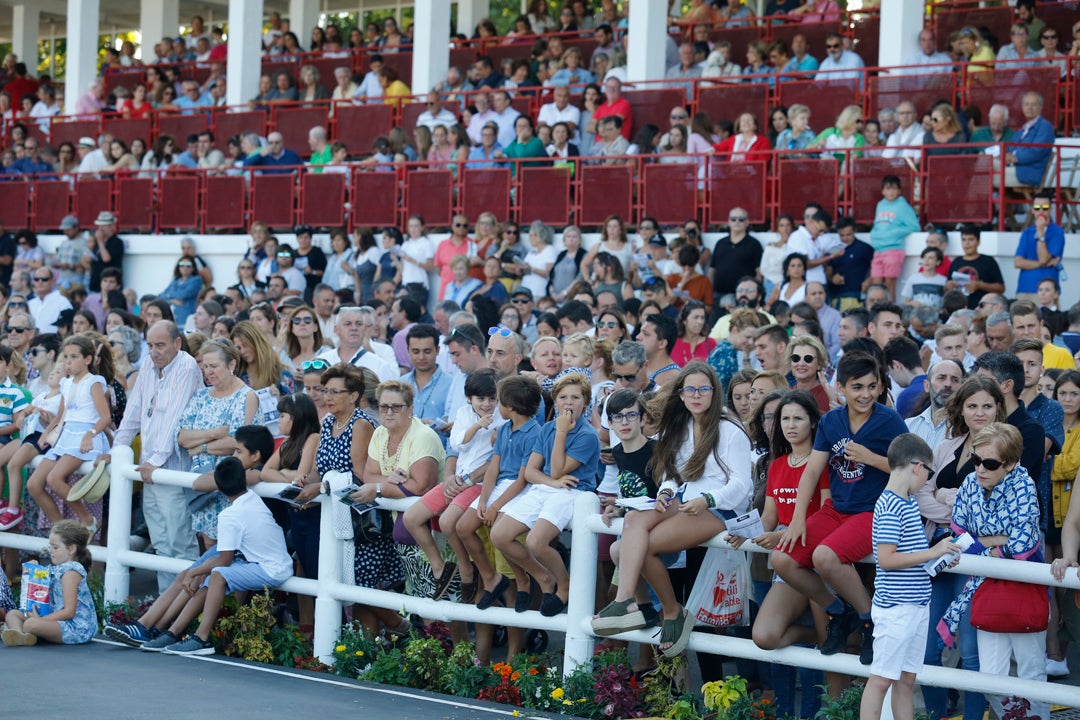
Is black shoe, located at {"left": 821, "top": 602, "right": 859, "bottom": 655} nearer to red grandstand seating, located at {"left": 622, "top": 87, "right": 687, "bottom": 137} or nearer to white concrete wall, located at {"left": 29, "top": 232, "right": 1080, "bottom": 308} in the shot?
white concrete wall, located at {"left": 29, "top": 232, "right": 1080, "bottom": 308}

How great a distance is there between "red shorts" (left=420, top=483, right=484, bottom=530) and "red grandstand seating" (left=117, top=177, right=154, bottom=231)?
1550 cm

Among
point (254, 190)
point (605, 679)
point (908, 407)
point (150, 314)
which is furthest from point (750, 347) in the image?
point (254, 190)

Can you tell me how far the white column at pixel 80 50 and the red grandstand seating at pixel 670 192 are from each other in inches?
593

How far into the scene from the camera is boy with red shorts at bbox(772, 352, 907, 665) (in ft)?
23.9

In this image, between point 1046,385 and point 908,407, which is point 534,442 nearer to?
point 908,407

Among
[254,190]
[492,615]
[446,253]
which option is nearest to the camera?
[492,615]

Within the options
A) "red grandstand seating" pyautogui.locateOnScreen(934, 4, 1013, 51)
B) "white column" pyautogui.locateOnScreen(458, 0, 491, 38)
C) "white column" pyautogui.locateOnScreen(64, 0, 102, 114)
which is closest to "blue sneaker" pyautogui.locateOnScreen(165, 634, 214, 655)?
"red grandstand seating" pyautogui.locateOnScreen(934, 4, 1013, 51)

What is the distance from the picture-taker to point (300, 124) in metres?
24.0

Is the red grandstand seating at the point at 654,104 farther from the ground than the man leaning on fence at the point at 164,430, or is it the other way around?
the red grandstand seating at the point at 654,104

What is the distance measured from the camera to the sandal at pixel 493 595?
8766 millimetres

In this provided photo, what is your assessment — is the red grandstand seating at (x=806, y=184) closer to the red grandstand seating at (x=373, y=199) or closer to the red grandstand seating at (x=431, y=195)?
the red grandstand seating at (x=431, y=195)

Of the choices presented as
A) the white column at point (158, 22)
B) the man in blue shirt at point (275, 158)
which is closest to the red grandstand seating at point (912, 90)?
the man in blue shirt at point (275, 158)

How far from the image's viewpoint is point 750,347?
1171 cm

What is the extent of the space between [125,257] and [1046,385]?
17.2 metres
